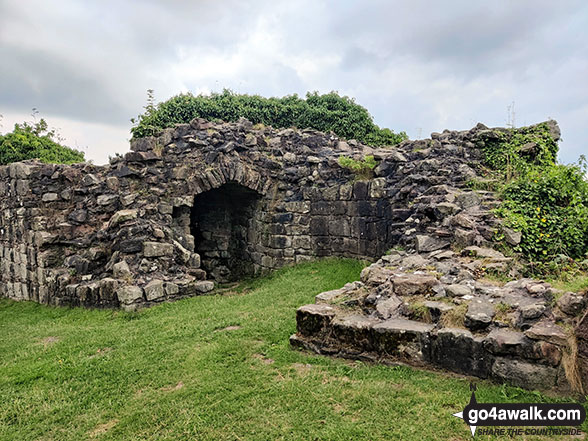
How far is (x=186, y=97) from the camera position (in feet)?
53.2

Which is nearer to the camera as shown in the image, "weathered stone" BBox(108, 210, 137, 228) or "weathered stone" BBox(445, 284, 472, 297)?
"weathered stone" BBox(445, 284, 472, 297)

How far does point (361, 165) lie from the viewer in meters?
9.59

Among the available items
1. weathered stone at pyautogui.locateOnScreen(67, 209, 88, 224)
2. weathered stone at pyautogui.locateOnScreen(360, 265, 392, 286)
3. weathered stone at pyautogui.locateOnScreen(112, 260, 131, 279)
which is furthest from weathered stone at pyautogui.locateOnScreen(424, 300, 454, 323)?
weathered stone at pyautogui.locateOnScreen(67, 209, 88, 224)

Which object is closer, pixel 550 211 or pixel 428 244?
pixel 550 211

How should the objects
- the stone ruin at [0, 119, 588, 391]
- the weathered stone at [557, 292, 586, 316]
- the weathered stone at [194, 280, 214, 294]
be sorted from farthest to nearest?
1. the weathered stone at [194, 280, 214, 294]
2. the stone ruin at [0, 119, 588, 391]
3. the weathered stone at [557, 292, 586, 316]

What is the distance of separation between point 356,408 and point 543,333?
1.76 meters

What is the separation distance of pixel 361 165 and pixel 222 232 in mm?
4944

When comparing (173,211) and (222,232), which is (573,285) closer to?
(173,211)

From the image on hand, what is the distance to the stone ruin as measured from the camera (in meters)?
3.83

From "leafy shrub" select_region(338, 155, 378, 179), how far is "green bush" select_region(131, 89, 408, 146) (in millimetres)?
8226

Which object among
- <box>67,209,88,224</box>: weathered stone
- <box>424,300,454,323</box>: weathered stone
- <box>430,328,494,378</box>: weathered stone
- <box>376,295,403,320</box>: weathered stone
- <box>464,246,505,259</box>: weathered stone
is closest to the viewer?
<box>430,328,494,378</box>: weathered stone

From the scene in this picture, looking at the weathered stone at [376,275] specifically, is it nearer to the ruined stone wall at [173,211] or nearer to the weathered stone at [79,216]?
the ruined stone wall at [173,211]

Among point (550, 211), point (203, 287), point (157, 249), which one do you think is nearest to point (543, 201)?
point (550, 211)

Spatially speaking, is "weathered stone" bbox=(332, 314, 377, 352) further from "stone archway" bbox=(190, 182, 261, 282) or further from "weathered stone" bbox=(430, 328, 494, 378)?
"stone archway" bbox=(190, 182, 261, 282)
